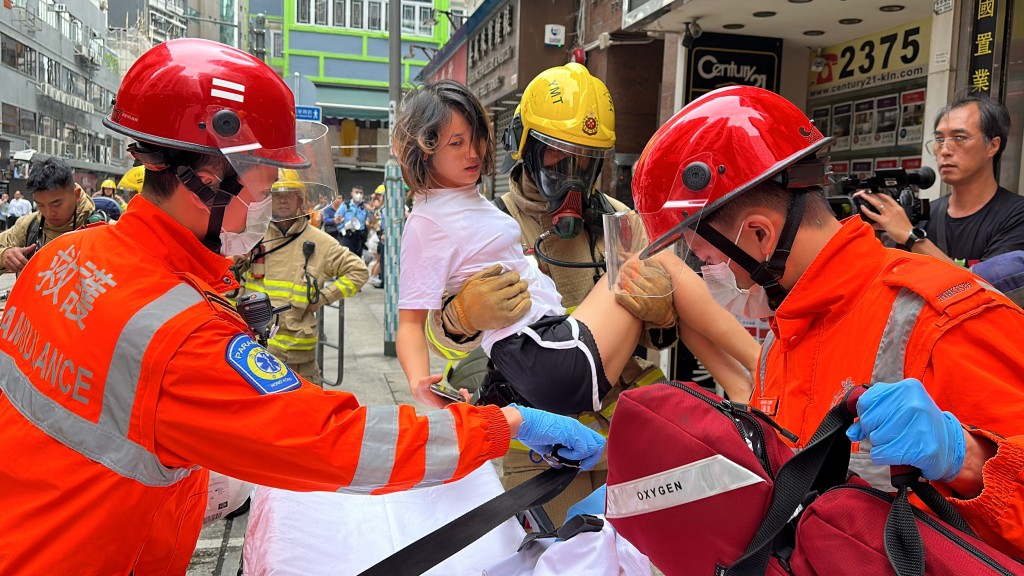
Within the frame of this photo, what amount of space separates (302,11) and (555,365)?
44.3 m

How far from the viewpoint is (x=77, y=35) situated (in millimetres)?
47281

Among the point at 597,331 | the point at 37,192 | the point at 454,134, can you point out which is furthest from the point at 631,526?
the point at 37,192

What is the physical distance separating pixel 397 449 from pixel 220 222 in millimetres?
723

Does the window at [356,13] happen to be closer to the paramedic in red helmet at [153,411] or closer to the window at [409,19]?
the window at [409,19]

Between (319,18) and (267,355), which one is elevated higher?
(319,18)

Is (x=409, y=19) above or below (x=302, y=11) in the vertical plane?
below

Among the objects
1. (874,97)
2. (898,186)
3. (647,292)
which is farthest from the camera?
(874,97)

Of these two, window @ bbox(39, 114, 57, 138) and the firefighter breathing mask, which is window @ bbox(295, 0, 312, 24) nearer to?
window @ bbox(39, 114, 57, 138)

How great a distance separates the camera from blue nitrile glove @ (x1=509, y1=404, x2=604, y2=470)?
68.8 inches

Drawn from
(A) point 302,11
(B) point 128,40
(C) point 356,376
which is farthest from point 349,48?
(C) point 356,376

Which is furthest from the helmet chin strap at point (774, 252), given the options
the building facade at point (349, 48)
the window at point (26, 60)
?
the window at point (26, 60)

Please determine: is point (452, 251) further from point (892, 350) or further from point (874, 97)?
point (874, 97)

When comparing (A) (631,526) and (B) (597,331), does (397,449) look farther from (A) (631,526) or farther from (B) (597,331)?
(B) (597,331)

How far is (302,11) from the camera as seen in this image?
1657 inches
